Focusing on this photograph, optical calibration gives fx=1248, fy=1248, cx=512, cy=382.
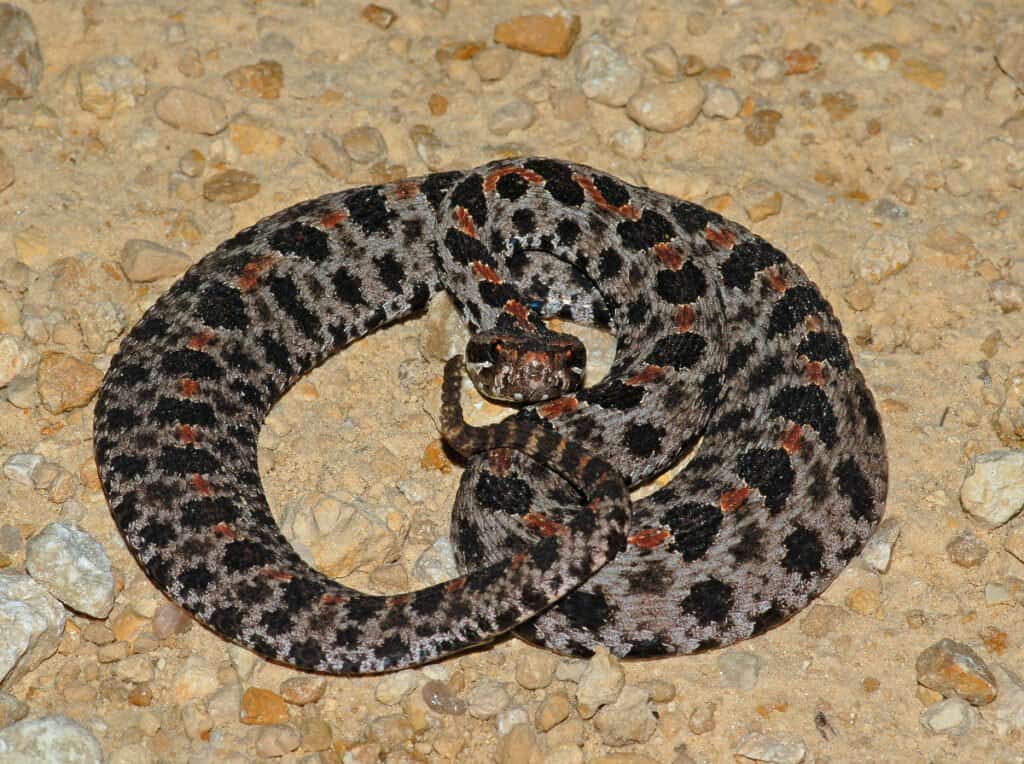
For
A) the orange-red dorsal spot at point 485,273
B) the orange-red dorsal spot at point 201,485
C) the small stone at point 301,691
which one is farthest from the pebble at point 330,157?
the small stone at point 301,691

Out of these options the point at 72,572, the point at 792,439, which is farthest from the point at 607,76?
the point at 72,572

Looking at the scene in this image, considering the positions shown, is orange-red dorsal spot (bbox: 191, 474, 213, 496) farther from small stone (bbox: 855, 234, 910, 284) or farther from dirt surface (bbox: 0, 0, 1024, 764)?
small stone (bbox: 855, 234, 910, 284)

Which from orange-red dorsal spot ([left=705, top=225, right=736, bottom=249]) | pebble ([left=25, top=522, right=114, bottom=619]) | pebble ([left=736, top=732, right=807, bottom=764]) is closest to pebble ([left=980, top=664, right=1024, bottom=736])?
pebble ([left=736, top=732, right=807, bottom=764])

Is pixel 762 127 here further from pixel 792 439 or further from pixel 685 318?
pixel 792 439

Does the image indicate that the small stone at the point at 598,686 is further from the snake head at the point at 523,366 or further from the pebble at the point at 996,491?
the pebble at the point at 996,491

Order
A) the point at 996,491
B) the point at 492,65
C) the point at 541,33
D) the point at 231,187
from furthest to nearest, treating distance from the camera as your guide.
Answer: the point at 541,33 < the point at 492,65 < the point at 231,187 < the point at 996,491

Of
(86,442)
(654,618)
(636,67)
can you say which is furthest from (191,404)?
(636,67)

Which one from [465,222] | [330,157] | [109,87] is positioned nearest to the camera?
[465,222]
